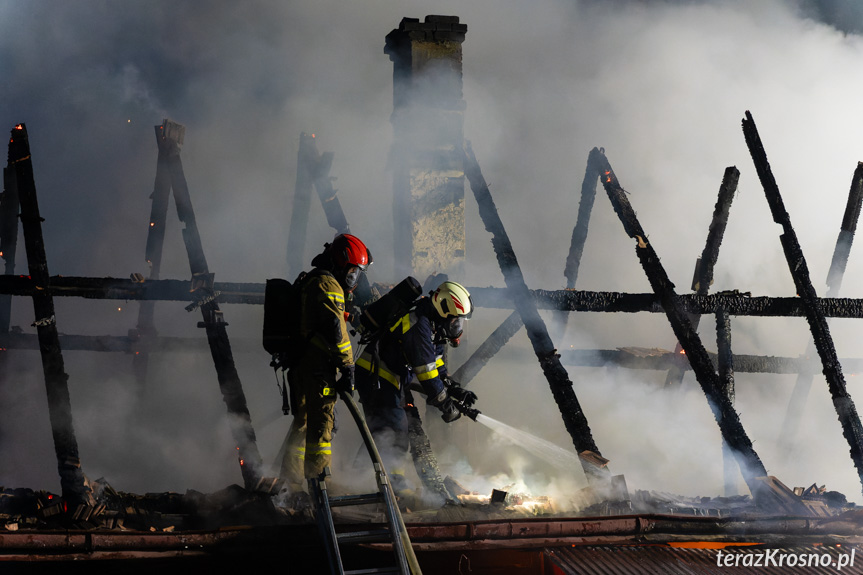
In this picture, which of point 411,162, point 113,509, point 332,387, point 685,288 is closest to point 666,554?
point 332,387

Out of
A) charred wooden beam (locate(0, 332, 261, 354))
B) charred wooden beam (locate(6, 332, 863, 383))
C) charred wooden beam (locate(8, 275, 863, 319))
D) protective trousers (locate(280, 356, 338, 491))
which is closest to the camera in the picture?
protective trousers (locate(280, 356, 338, 491))

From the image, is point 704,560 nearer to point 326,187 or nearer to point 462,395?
point 462,395

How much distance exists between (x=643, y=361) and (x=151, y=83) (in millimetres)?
8664

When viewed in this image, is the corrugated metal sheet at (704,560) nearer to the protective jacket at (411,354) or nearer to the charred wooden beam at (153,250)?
the protective jacket at (411,354)

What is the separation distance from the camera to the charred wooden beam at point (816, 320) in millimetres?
8750

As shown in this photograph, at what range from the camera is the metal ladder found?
15.5ft

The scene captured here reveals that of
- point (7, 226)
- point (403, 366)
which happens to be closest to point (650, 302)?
point (403, 366)

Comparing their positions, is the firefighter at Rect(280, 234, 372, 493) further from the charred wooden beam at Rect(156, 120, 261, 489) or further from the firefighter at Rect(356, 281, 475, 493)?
the charred wooden beam at Rect(156, 120, 261, 489)

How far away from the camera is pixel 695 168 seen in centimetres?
1580

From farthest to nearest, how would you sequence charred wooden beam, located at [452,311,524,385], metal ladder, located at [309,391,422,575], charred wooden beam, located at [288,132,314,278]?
charred wooden beam, located at [288,132,314,278]
charred wooden beam, located at [452,311,524,385]
metal ladder, located at [309,391,422,575]

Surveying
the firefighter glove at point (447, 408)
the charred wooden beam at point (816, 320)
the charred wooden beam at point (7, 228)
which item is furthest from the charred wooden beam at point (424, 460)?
the charred wooden beam at point (7, 228)

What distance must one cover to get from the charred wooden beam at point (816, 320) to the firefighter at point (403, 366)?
449 centimetres

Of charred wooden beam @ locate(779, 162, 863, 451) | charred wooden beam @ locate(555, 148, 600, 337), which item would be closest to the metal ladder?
charred wooden beam @ locate(555, 148, 600, 337)

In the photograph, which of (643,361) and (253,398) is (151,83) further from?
(643,361)
